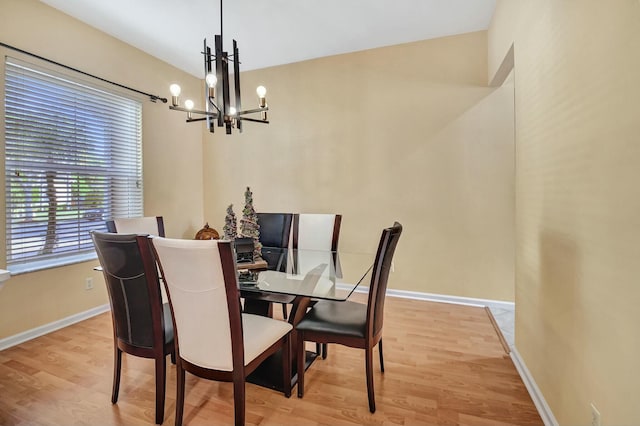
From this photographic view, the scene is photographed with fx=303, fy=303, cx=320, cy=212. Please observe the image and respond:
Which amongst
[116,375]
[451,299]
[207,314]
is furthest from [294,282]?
[451,299]

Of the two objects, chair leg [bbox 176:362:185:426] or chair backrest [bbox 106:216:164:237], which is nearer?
chair leg [bbox 176:362:185:426]

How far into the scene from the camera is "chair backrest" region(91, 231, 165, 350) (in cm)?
150

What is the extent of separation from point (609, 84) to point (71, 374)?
3.30 metres

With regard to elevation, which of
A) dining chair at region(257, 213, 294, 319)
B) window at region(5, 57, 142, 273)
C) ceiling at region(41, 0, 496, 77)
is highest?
ceiling at region(41, 0, 496, 77)

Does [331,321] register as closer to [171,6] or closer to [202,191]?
[171,6]

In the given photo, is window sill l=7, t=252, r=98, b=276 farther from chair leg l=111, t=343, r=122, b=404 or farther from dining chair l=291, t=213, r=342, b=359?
dining chair l=291, t=213, r=342, b=359

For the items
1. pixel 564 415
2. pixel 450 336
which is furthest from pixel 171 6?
pixel 564 415

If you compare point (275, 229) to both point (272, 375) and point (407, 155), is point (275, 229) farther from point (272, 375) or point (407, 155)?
point (407, 155)

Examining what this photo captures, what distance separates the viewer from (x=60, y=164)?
2814 millimetres

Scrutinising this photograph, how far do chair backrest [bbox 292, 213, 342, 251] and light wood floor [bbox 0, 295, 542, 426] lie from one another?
93cm

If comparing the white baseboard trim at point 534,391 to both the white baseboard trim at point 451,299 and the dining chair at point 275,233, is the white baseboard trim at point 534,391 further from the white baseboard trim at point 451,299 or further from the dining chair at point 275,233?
the dining chair at point 275,233

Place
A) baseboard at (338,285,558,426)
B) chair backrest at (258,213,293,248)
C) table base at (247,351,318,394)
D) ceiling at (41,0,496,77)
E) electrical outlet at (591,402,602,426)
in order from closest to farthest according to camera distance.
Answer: electrical outlet at (591,402,602,426)
baseboard at (338,285,558,426)
table base at (247,351,318,394)
ceiling at (41,0,496,77)
chair backrest at (258,213,293,248)

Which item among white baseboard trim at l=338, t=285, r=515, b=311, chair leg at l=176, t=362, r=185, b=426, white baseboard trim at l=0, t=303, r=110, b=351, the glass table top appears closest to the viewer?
chair leg at l=176, t=362, r=185, b=426

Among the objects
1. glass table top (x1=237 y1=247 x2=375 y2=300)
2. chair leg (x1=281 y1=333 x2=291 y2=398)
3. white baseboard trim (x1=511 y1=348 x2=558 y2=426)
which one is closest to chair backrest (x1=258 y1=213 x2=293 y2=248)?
glass table top (x1=237 y1=247 x2=375 y2=300)
